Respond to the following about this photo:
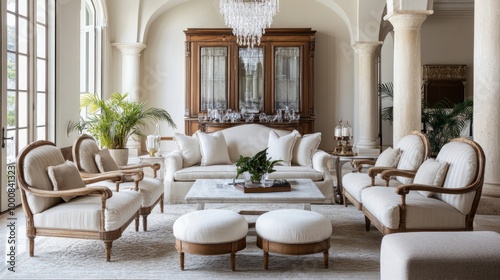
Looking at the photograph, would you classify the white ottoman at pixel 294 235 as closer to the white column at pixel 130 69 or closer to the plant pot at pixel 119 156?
the plant pot at pixel 119 156

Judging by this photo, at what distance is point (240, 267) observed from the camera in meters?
3.92

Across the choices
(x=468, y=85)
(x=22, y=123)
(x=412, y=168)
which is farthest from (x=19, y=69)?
(x=468, y=85)

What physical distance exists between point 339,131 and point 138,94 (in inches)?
221

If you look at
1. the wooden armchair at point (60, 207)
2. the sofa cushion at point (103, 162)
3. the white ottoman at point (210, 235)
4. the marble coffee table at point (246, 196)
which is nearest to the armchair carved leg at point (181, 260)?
the white ottoman at point (210, 235)

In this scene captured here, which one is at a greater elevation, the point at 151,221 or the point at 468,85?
the point at 468,85

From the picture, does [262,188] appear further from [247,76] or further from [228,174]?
[247,76]

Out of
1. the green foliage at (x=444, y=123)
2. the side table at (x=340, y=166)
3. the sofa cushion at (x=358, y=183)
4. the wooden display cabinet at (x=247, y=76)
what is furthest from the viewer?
the wooden display cabinet at (x=247, y=76)

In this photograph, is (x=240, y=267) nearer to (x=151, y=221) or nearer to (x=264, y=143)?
(x=151, y=221)

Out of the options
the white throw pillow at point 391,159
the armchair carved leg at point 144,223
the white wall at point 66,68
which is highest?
the white wall at point 66,68

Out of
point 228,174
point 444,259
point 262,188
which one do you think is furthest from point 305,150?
point 444,259

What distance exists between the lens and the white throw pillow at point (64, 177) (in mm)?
4148

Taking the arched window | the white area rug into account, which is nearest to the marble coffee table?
the white area rug

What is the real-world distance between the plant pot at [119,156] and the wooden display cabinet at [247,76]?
3235 mm

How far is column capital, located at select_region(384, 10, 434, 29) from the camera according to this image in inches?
280
